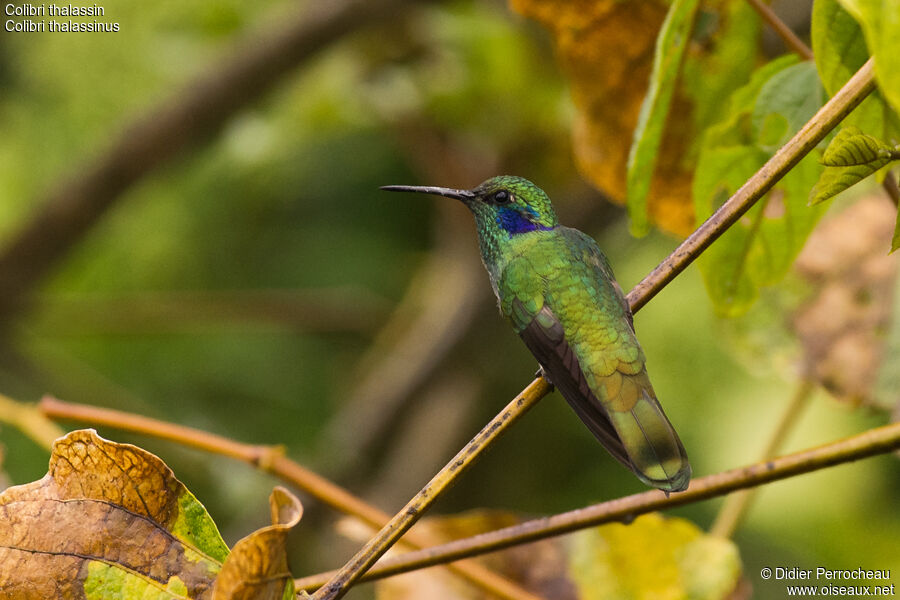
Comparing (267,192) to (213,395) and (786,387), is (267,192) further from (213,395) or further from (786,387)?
(786,387)

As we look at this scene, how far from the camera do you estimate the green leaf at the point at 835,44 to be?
0.64 metres

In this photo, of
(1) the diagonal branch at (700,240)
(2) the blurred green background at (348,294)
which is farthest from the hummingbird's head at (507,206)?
(2) the blurred green background at (348,294)

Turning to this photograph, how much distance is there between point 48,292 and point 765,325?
7.38 feet

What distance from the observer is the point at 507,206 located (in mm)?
890

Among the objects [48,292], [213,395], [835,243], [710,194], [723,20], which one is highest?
[723,20]

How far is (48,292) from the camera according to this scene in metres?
2.87

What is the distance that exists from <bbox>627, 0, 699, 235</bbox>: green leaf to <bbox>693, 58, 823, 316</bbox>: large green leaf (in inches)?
2.5

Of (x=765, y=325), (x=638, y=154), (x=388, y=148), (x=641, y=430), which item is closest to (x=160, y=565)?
(x=641, y=430)

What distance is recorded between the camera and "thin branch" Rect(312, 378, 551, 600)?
1.77 feet

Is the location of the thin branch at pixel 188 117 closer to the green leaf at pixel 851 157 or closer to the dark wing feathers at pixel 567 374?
the dark wing feathers at pixel 567 374

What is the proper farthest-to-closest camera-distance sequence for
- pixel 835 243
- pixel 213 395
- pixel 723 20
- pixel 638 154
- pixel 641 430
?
pixel 213 395, pixel 835 243, pixel 723 20, pixel 638 154, pixel 641 430

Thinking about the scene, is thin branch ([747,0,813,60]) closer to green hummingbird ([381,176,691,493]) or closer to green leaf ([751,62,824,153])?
green leaf ([751,62,824,153])

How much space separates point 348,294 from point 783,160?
234 centimetres

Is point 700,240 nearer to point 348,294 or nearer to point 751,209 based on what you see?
point 751,209
